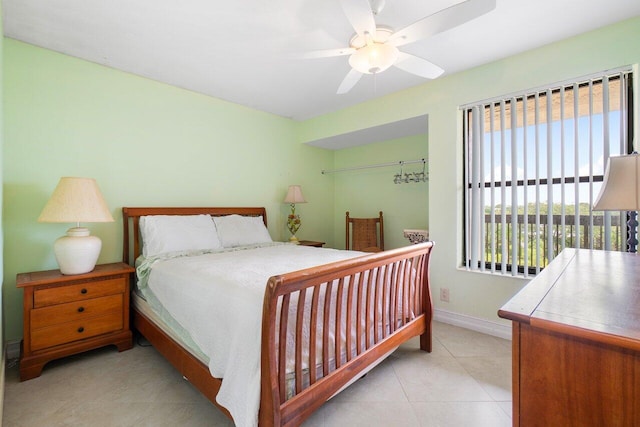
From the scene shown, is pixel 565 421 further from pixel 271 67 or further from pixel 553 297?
pixel 271 67

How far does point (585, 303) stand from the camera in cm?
77

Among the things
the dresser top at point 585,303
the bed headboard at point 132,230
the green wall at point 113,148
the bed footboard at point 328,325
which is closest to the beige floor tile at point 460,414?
the bed footboard at point 328,325

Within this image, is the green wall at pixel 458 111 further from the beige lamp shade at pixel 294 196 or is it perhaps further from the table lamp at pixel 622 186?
the beige lamp shade at pixel 294 196

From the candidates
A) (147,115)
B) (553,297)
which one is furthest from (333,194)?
(553,297)

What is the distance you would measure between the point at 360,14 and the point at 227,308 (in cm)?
162

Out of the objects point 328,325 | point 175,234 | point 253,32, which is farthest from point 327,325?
point 253,32

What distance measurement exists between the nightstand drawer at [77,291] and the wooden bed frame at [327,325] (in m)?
0.30

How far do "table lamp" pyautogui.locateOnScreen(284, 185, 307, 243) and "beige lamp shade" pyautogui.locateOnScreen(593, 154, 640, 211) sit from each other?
2.87 meters

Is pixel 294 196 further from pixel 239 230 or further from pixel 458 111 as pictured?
pixel 458 111

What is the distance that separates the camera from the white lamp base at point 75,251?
6.86 feet

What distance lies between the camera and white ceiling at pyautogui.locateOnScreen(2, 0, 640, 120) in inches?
73.3

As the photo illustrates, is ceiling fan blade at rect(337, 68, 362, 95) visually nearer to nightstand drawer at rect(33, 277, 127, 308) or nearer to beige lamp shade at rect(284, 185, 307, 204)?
beige lamp shade at rect(284, 185, 307, 204)

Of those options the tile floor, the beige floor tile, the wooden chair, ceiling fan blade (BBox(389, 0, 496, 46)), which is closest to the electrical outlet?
the tile floor

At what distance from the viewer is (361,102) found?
11.6 feet
